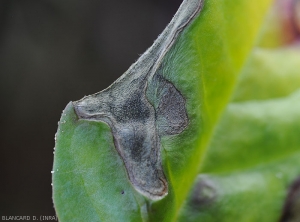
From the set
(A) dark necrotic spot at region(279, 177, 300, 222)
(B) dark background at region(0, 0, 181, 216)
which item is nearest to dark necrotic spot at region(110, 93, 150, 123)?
(A) dark necrotic spot at region(279, 177, 300, 222)

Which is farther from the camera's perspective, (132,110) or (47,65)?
(47,65)

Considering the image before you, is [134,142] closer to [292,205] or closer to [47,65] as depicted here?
[292,205]

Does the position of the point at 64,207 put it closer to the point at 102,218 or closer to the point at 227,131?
the point at 102,218

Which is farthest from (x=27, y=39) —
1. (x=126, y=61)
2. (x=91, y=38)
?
(x=126, y=61)

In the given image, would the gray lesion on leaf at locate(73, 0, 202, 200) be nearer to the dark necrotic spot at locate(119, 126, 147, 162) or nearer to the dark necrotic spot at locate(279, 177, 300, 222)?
the dark necrotic spot at locate(119, 126, 147, 162)

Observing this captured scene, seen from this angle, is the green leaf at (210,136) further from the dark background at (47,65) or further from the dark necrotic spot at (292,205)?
the dark background at (47,65)

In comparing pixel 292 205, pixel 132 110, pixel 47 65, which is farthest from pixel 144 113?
pixel 47 65

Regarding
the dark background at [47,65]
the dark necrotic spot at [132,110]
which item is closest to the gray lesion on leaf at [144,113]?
the dark necrotic spot at [132,110]
